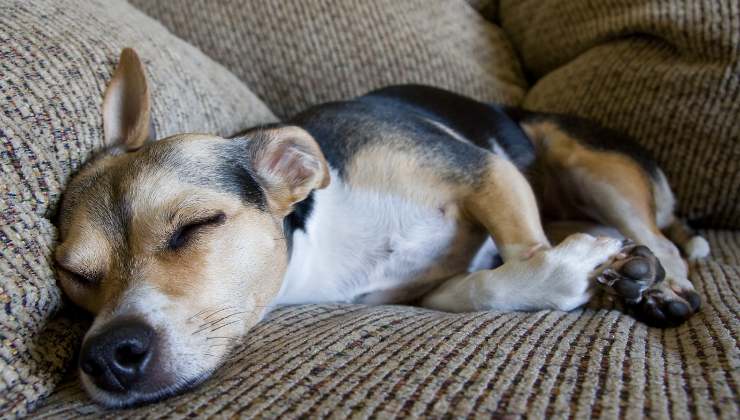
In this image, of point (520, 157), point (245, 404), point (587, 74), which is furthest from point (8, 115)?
point (587, 74)

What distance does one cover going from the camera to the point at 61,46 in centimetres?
147

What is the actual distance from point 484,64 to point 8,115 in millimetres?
1978

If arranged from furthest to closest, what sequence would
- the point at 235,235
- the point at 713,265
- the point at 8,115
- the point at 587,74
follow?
the point at 587,74 < the point at 713,265 < the point at 235,235 < the point at 8,115

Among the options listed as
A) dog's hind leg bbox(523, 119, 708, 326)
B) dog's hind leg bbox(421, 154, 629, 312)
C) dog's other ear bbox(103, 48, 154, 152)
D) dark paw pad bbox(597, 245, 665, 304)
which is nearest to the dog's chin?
dog's other ear bbox(103, 48, 154, 152)

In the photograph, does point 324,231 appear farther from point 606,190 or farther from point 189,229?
point 606,190

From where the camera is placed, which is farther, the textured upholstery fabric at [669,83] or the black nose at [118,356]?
the textured upholstery fabric at [669,83]

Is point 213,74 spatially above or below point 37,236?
above

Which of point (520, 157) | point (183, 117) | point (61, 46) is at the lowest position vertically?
point (520, 157)

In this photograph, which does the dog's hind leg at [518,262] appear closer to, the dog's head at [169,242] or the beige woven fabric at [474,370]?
the beige woven fabric at [474,370]

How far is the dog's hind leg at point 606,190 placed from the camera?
1905 mm

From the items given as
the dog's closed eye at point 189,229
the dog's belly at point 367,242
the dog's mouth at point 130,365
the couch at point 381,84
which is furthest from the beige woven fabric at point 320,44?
the dog's mouth at point 130,365

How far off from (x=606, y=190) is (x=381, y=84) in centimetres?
101

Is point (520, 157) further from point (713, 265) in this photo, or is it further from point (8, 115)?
point (8, 115)

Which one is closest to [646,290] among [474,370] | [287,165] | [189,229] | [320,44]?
[474,370]
